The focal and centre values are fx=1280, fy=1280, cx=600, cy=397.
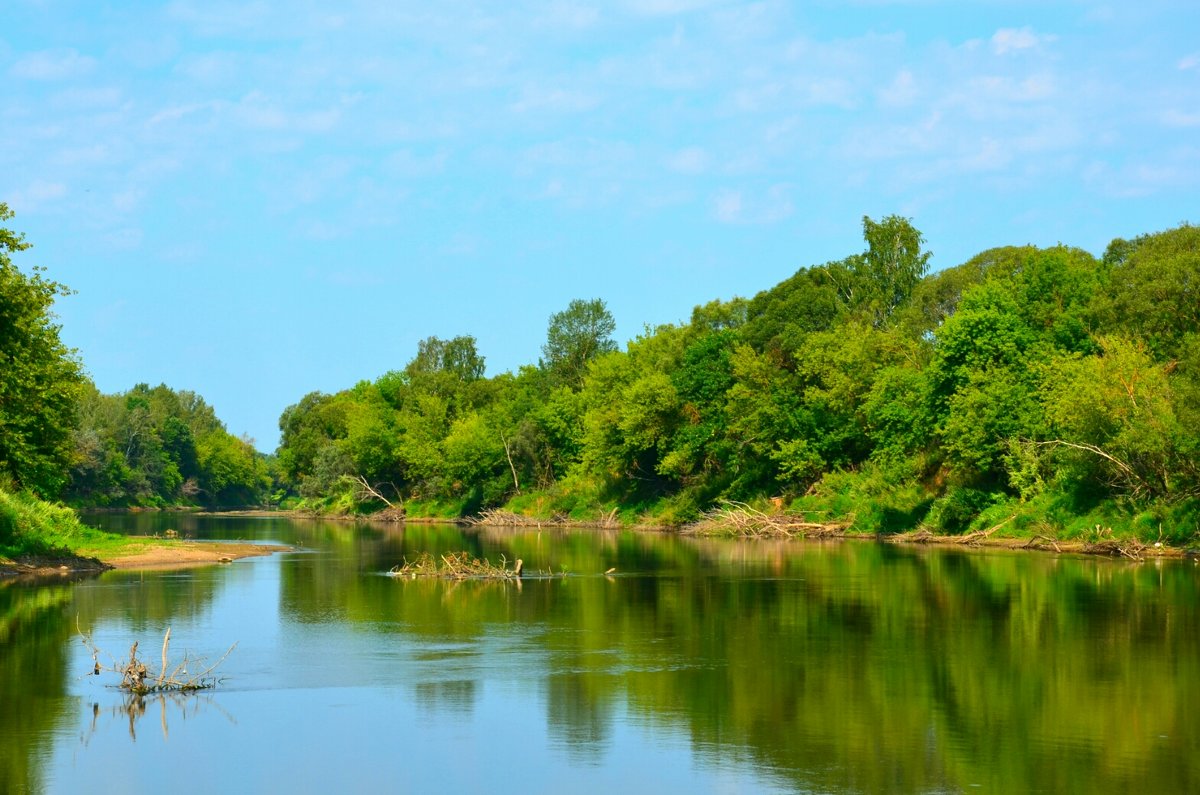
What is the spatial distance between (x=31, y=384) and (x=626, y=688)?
2883 cm

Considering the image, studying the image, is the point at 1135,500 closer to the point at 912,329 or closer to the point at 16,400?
the point at 912,329

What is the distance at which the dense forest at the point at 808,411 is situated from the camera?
54938 mm

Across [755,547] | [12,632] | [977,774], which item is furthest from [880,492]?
[977,774]

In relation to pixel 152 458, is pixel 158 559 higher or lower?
lower

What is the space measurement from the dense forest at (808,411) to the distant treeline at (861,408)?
0.17 metres

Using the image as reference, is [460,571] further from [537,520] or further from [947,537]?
[537,520]

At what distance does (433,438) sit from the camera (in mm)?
123500

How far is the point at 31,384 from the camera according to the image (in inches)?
1750

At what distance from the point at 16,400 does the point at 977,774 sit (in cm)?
3920

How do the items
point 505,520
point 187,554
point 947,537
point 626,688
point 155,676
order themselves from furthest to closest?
point 505,520 → point 947,537 → point 187,554 → point 626,688 → point 155,676

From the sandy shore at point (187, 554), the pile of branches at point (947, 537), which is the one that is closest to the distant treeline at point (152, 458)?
the sandy shore at point (187, 554)

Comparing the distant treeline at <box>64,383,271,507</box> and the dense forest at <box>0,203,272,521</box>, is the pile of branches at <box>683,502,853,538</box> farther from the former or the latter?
the distant treeline at <box>64,383,271,507</box>

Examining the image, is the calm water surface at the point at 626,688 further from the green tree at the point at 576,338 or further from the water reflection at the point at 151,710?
the green tree at the point at 576,338

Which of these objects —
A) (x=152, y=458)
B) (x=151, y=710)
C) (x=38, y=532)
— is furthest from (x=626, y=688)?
(x=152, y=458)
